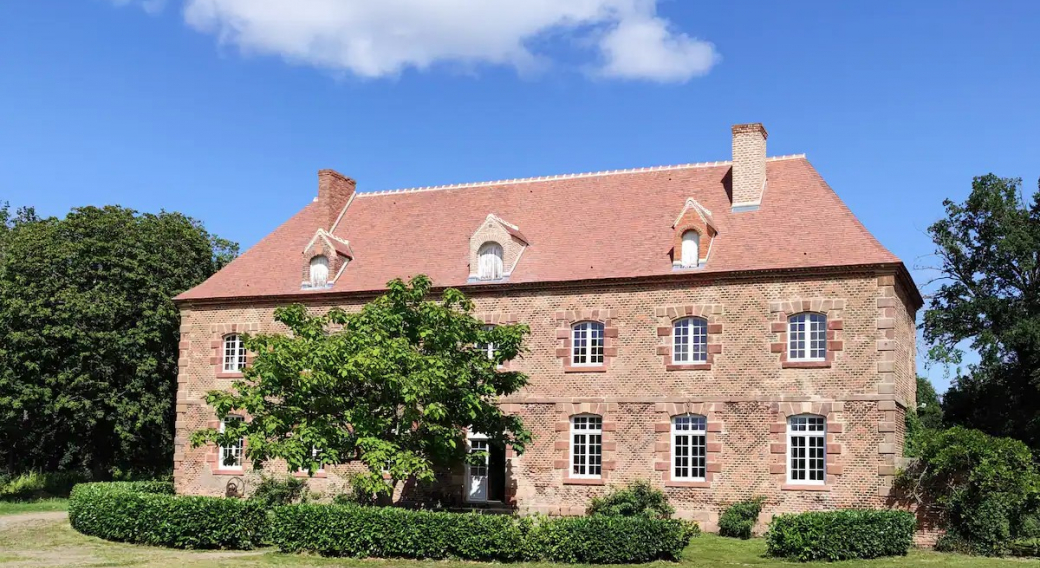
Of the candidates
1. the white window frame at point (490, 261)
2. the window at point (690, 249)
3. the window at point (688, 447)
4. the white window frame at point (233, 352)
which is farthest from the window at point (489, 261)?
the white window frame at point (233, 352)

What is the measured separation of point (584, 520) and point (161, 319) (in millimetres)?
22733

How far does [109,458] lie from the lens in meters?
41.6

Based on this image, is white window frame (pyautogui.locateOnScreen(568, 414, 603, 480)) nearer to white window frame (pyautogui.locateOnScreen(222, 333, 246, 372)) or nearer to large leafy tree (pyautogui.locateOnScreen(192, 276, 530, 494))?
large leafy tree (pyautogui.locateOnScreen(192, 276, 530, 494))

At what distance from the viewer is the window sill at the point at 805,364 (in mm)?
26453

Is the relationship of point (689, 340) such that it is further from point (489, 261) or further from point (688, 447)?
point (489, 261)

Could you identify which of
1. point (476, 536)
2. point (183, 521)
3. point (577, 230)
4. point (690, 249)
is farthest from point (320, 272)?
point (476, 536)

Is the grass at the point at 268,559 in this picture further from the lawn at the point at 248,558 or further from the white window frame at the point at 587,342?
the white window frame at the point at 587,342

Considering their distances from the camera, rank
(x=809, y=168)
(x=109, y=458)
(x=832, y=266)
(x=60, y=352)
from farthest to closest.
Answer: (x=109, y=458), (x=60, y=352), (x=809, y=168), (x=832, y=266)

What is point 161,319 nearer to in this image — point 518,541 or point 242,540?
point 242,540

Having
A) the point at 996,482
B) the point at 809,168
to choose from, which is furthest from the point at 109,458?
the point at 996,482

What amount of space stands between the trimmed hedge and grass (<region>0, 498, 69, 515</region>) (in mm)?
16235

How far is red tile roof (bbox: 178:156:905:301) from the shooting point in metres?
28.1

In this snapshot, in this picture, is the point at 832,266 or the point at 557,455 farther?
the point at 557,455

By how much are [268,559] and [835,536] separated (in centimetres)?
1161
